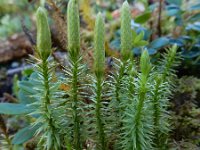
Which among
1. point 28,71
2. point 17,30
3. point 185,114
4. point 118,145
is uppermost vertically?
point 17,30

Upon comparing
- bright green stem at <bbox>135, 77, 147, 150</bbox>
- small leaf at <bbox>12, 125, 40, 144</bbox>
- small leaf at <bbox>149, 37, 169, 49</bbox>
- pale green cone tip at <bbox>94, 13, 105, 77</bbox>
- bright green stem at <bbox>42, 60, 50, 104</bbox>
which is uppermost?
small leaf at <bbox>149, 37, 169, 49</bbox>

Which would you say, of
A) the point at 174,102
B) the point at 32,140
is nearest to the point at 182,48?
the point at 174,102

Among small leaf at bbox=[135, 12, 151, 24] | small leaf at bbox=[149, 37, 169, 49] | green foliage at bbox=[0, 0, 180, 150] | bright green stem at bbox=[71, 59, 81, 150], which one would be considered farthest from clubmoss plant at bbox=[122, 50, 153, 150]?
small leaf at bbox=[135, 12, 151, 24]

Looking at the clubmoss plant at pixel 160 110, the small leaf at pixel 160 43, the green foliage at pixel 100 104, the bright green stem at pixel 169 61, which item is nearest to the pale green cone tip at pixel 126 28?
the green foliage at pixel 100 104

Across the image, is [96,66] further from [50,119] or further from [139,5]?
[139,5]

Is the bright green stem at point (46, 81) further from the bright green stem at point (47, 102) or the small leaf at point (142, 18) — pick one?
the small leaf at point (142, 18)

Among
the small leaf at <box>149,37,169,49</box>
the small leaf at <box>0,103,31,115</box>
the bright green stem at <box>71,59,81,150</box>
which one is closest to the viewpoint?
the bright green stem at <box>71,59,81,150</box>

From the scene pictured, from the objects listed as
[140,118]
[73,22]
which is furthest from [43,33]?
[140,118]

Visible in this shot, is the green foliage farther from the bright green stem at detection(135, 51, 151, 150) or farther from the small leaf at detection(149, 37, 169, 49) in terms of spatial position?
the small leaf at detection(149, 37, 169, 49)
